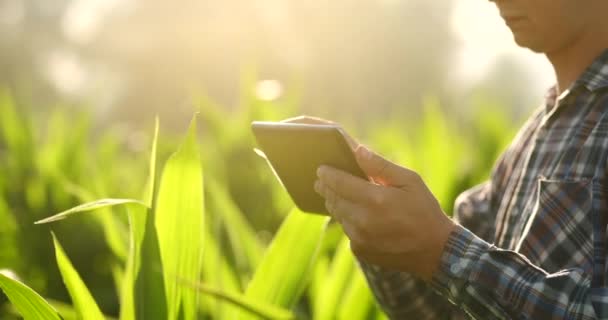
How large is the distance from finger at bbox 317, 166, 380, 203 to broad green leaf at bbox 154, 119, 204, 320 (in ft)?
0.49

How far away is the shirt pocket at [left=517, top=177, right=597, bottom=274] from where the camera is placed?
2.94 feet

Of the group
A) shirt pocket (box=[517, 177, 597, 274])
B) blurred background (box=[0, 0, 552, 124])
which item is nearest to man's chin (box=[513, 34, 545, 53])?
shirt pocket (box=[517, 177, 597, 274])

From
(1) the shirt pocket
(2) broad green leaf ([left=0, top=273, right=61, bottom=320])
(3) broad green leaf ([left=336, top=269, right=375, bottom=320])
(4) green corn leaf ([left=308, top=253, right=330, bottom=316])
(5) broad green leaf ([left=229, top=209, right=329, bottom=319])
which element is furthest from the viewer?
(4) green corn leaf ([left=308, top=253, right=330, bottom=316])

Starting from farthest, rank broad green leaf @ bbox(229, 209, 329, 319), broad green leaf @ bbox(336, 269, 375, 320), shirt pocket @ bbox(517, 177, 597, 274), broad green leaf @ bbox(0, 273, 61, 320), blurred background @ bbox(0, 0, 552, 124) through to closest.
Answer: blurred background @ bbox(0, 0, 552, 124)
broad green leaf @ bbox(336, 269, 375, 320)
broad green leaf @ bbox(229, 209, 329, 319)
shirt pocket @ bbox(517, 177, 597, 274)
broad green leaf @ bbox(0, 273, 61, 320)

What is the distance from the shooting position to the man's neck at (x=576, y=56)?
101 cm

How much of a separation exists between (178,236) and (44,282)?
994 mm

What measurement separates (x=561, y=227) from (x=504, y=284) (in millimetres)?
138

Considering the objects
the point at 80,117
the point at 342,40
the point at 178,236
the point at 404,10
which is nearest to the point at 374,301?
the point at 178,236

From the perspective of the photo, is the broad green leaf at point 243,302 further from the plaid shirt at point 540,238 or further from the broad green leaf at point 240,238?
the broad green leaf at point 240,238

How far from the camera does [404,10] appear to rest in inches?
→ 1083

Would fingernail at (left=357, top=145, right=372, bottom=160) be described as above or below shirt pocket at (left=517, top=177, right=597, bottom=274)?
above

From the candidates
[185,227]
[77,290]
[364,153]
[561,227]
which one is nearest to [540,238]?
[561,227]

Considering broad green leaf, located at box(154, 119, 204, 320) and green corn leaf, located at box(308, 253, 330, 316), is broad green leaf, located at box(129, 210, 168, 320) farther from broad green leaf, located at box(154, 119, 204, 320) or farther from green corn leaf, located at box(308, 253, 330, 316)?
green corn leaf, located at box(308, 253, 330, 316)

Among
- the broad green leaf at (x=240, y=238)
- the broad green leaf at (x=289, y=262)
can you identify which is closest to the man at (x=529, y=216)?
the broad green leaf at (x=289, y=262)
